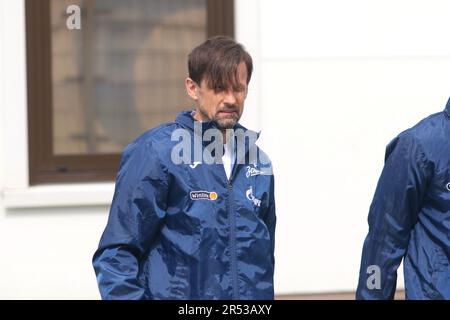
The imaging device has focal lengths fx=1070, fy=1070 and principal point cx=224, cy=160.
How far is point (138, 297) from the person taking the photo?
331 centimetres

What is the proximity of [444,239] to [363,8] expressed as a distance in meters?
3.14

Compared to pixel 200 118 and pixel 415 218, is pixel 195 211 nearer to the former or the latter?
pixel 200 118

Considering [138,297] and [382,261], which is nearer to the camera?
[138,297]

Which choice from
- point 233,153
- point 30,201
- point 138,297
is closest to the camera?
point 138,297

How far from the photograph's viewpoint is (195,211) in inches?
Answer: 133

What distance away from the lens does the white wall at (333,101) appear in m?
6.54

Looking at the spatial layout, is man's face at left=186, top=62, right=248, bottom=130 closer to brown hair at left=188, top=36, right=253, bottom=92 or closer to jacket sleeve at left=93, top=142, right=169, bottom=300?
brown hair at left=188, top=36, right=253, bottom=92

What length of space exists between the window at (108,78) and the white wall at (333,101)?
44cm

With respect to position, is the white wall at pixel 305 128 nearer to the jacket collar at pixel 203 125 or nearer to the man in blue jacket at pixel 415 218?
the man in blue jacket at pixel 415 218

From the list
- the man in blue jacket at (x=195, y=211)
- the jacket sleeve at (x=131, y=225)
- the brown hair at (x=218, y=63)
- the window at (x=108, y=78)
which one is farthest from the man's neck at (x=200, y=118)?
the window at (x=108, y=78)

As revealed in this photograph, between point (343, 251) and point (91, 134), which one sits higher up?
point (91, 134)

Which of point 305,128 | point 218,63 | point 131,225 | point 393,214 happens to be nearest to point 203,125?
point 218,63
